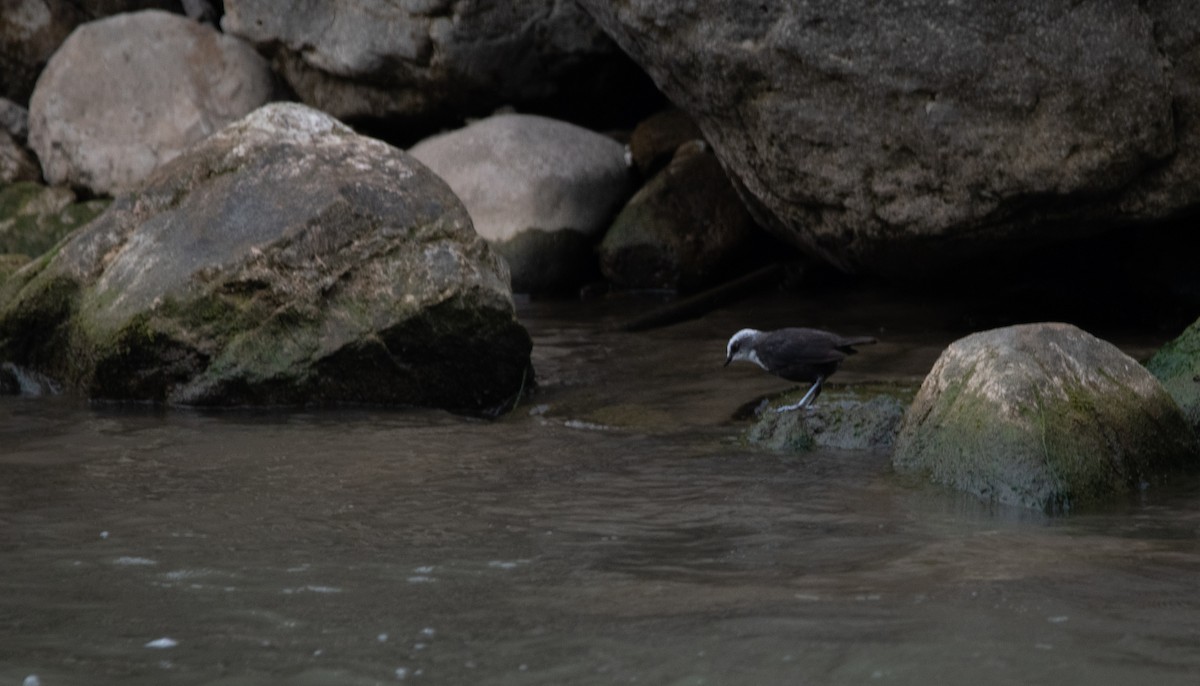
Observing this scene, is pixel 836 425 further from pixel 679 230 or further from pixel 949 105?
pixel 679 230

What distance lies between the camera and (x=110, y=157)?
39.7 ft

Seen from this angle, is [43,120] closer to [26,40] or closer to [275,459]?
[26,40]

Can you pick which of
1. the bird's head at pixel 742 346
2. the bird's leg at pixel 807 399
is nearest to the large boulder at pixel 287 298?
the bird's head at pixel 742 346

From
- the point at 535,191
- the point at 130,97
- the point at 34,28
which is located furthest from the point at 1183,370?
the point at 34,28

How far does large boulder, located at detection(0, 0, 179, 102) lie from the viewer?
42.3ft

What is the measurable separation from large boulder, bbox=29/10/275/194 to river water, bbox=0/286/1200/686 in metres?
5.81

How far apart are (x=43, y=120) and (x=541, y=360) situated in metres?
6.45

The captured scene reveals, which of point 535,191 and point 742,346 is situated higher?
point 535,191

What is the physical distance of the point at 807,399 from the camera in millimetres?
6172

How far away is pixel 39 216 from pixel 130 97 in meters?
1.28

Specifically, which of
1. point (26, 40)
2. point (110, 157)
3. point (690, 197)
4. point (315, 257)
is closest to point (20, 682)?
point (315, 257)

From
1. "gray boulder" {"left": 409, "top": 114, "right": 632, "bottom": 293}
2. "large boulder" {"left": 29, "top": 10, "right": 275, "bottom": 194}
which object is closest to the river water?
"gray boulder" {"left": 409, "top": 114, "right": 632, "bottom": 293}

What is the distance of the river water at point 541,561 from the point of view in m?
3.26

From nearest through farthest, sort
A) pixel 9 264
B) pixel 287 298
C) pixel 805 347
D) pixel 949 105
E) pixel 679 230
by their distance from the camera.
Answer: pixel 805 347 → pixel 287 298 → pixel 949 105 → pixel 9 264 → pixel 679 230
